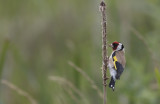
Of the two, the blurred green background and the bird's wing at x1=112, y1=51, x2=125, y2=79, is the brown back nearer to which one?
the bird's wing at x1=112, y1=51, x2=125, y2=79

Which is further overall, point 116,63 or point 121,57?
point 121,57

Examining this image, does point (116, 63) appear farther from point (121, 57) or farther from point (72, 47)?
point (72, 47)

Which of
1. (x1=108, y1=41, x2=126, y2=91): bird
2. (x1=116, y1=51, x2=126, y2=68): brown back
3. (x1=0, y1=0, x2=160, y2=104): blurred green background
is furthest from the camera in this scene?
(x1=0, y1=0, x2=160, y2=104): blurred green background

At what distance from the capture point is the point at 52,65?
20.2 feet

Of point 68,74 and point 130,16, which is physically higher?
point 130,16

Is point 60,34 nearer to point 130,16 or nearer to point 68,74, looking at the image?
point 130,16

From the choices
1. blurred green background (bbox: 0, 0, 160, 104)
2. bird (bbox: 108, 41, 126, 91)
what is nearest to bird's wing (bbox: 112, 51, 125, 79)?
bird (bbox: 108, 41, 126, 91)

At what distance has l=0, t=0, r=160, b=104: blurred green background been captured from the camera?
4.58 meters

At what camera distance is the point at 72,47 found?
4.96m

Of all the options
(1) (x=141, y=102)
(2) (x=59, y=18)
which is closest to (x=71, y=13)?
(2) (x=59, y=18)

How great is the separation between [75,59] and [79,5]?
8.04ft

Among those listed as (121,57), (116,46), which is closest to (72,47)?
(121,57)

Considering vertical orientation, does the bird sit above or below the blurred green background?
below

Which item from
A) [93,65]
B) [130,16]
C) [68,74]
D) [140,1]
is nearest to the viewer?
[68,74]
